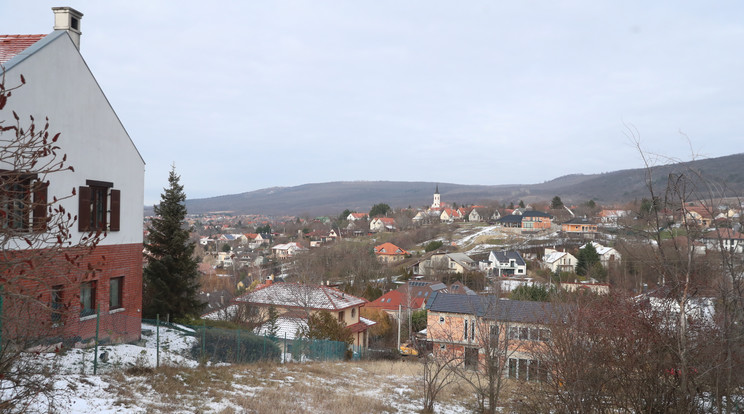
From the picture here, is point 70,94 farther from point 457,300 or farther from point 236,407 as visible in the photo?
point 457,300

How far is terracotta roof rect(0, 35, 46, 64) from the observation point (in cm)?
1256

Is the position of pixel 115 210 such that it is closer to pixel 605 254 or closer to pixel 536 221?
pixel 605 254

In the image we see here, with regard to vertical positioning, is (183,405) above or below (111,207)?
below

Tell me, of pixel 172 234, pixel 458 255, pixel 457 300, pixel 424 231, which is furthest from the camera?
pixel 424 231

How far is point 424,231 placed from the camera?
114 meters

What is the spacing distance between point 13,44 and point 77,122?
2642 millimetres

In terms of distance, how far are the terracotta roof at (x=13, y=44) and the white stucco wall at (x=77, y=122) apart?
2.77 feet

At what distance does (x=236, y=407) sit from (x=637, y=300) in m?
8.30

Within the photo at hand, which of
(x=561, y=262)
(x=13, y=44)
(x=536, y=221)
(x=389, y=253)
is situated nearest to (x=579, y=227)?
(x=536, y=221)

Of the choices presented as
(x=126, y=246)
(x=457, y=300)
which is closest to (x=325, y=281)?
(x=457, y=300)

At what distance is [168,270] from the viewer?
67.2 ft

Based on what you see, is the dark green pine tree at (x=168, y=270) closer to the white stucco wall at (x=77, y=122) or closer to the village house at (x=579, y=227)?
the white stucco wall at (x=77, y=122)

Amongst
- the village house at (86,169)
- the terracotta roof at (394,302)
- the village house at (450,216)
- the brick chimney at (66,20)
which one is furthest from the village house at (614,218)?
the village house at (450,216)

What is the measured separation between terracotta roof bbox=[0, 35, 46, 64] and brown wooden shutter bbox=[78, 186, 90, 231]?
3690 mm
